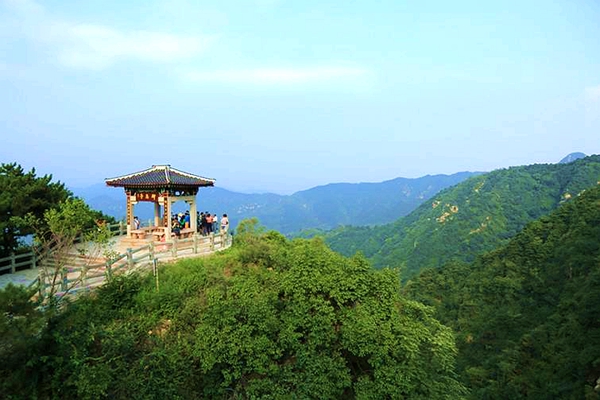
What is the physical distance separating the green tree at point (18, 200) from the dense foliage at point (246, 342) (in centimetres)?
563

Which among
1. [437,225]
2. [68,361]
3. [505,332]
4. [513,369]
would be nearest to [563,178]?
[437,225]

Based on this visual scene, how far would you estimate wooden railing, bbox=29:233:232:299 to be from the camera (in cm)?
1222

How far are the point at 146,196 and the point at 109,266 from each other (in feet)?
20.6

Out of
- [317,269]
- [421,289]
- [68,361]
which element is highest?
[317,269]

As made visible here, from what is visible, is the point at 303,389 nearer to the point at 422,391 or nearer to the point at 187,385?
the point at 187,385

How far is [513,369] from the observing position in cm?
2808

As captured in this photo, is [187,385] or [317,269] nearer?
[187,385]

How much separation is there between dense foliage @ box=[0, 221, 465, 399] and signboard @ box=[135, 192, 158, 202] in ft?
21.9

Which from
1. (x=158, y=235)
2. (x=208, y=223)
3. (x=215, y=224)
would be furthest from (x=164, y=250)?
(x=215, y=224)

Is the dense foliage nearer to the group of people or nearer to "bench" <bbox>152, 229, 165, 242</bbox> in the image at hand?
"bench" <bbox>152, 229, 165, 242</bbox>

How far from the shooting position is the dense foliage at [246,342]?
32.2 ft

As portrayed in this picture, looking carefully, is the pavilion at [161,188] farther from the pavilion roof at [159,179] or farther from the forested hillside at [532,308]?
the forested hillside at [532,308]

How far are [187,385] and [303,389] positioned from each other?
10.2ft

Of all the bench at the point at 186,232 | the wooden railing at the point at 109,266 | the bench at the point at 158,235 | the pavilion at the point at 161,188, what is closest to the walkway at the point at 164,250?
the wooden railing at the point at 109,266
